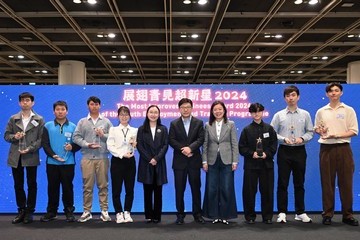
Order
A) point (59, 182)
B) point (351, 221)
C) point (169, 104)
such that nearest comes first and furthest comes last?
point (351, 221) < point (59, 182) < point (169, 104)

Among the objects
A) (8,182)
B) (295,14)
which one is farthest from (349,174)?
(295,14)

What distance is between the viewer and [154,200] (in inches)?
164

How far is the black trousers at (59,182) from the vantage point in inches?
167

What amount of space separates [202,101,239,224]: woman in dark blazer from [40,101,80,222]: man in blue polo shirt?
5.10 ft

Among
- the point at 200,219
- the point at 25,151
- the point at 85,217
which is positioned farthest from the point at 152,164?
the point at 25,151

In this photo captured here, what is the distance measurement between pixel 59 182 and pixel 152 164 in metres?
1.14

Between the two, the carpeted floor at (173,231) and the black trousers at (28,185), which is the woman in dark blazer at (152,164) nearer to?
the carpeted floor at (173,231)

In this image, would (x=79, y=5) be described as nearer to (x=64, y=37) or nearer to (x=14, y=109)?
(x=64, y=37)

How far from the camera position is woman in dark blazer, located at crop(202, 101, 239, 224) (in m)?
4.14

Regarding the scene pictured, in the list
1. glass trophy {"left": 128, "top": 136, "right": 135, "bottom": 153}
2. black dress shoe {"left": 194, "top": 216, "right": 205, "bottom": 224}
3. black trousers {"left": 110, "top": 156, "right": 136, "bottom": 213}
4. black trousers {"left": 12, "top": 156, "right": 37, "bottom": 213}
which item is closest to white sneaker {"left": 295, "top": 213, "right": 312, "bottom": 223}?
black dress shoe {"left": 194, "top": 216, "right": 205, "bottom": 224}

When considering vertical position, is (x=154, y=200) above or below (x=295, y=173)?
below

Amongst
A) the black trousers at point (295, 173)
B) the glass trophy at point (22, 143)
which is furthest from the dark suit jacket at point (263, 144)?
the glass trophy at point (22, 143)

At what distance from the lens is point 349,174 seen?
409 centimetres

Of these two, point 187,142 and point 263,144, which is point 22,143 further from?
point 263,144
